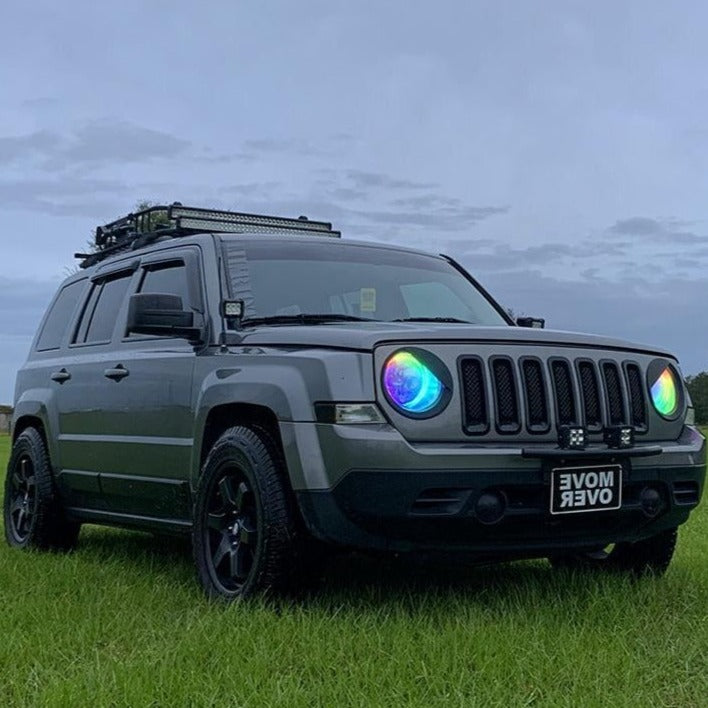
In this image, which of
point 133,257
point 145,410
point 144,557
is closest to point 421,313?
point 145,410

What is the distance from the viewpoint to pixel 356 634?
4.20 m

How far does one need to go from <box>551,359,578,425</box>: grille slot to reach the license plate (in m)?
0.23

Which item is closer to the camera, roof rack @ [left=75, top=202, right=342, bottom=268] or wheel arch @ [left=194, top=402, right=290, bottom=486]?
wheel arch @ [left=194, top=402, right=290, bottom=486]

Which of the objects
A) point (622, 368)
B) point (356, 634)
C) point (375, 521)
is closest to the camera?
point (356, 634)

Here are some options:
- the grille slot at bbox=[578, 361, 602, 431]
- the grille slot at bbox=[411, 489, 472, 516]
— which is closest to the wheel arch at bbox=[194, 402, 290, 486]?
the grille slot at bbox=[411, 489, 472, 516]

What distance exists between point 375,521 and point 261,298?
1.54 m

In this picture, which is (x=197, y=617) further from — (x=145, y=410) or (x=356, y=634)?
(x=145, y=410)

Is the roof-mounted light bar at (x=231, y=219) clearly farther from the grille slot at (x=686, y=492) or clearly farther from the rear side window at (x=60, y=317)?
the grille slot at (x=686, y=492)

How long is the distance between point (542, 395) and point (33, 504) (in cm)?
397

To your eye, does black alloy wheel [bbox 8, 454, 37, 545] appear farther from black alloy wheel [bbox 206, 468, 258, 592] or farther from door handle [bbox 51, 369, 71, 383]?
black alloy wheel [bbox 206, 468, 258, 592]

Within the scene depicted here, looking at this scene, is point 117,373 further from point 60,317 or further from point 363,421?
point 363,421

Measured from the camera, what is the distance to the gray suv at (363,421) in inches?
177

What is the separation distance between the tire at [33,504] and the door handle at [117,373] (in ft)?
3.95

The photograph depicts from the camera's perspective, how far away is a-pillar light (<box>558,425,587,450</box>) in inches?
184
